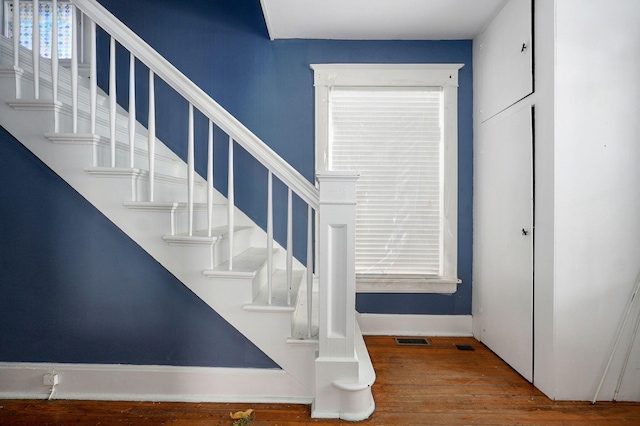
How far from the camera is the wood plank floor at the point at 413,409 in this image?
5.07ft

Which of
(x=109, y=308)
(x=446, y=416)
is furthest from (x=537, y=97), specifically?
(x=109, y=308)

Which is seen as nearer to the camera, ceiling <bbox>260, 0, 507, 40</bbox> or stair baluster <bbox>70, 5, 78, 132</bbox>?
stair baluster <bbox>70, 5, 78, 132</bbox>

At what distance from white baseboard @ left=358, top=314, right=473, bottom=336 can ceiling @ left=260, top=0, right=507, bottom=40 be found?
7.56 ft

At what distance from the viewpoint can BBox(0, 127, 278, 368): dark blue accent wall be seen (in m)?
1.70

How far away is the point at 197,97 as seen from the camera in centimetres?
166

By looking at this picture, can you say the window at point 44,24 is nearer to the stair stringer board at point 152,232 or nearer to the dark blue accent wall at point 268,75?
the dark blue accent wall at point 268,75

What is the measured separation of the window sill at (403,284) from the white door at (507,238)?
27cm

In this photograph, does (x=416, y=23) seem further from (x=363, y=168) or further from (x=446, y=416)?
(x=446, y=416)

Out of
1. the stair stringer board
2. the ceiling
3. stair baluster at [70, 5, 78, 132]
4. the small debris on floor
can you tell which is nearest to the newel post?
the stair stringer board

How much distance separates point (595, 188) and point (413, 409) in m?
1.53

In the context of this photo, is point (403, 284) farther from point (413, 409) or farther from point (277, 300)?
point (277, 300)

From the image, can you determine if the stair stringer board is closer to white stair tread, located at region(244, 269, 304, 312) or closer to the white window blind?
white stair tread, located at region(244, 269, 304, 312)

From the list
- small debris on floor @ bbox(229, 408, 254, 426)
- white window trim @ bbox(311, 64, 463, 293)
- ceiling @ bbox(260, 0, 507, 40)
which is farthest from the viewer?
white window trim @ bbox(311, 64, 463, 293)

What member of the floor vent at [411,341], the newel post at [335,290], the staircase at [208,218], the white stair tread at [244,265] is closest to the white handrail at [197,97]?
the staircase at [208,218]
